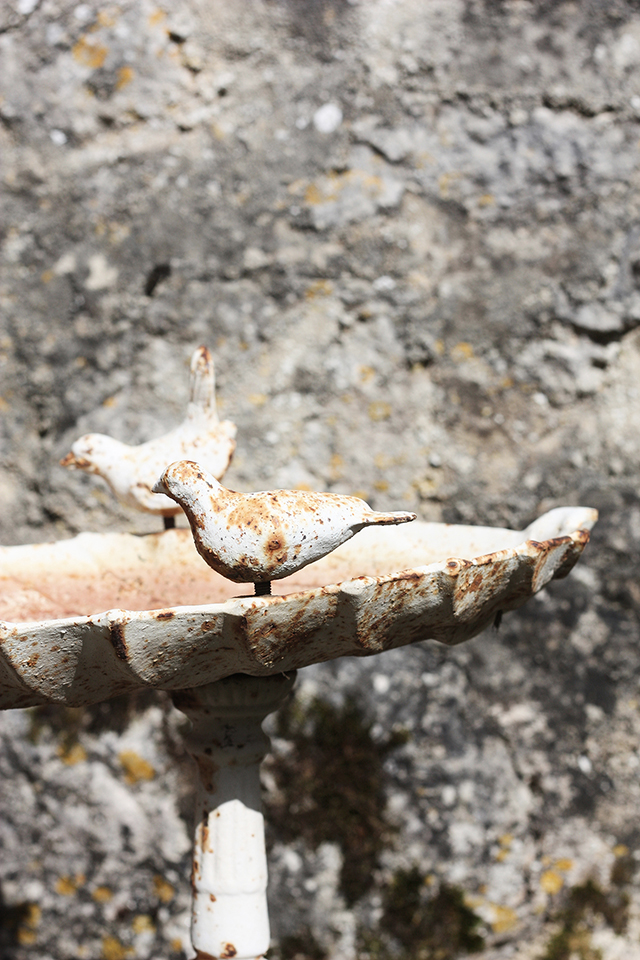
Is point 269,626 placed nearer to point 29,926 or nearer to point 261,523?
point 261,523

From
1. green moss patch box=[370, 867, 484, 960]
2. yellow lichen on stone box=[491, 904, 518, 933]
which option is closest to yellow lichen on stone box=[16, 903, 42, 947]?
green moss patch box=[370, 867, 484, 960]

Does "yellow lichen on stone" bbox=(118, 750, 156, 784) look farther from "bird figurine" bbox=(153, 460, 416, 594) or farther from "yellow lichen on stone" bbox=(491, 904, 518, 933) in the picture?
"bird figurine" bbox=(153, 460, 416, 594)

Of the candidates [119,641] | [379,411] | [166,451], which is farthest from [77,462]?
[379,411]

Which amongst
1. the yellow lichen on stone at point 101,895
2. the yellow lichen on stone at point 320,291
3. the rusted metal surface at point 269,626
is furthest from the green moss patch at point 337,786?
the yellow lichen on stone at point 320,291

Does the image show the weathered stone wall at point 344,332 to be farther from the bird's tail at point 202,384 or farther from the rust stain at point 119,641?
the rust stain at point 119,641

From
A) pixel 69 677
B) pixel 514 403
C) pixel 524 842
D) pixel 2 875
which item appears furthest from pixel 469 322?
pixel 2 875

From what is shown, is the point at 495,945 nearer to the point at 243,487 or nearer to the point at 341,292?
the point at 243,487
